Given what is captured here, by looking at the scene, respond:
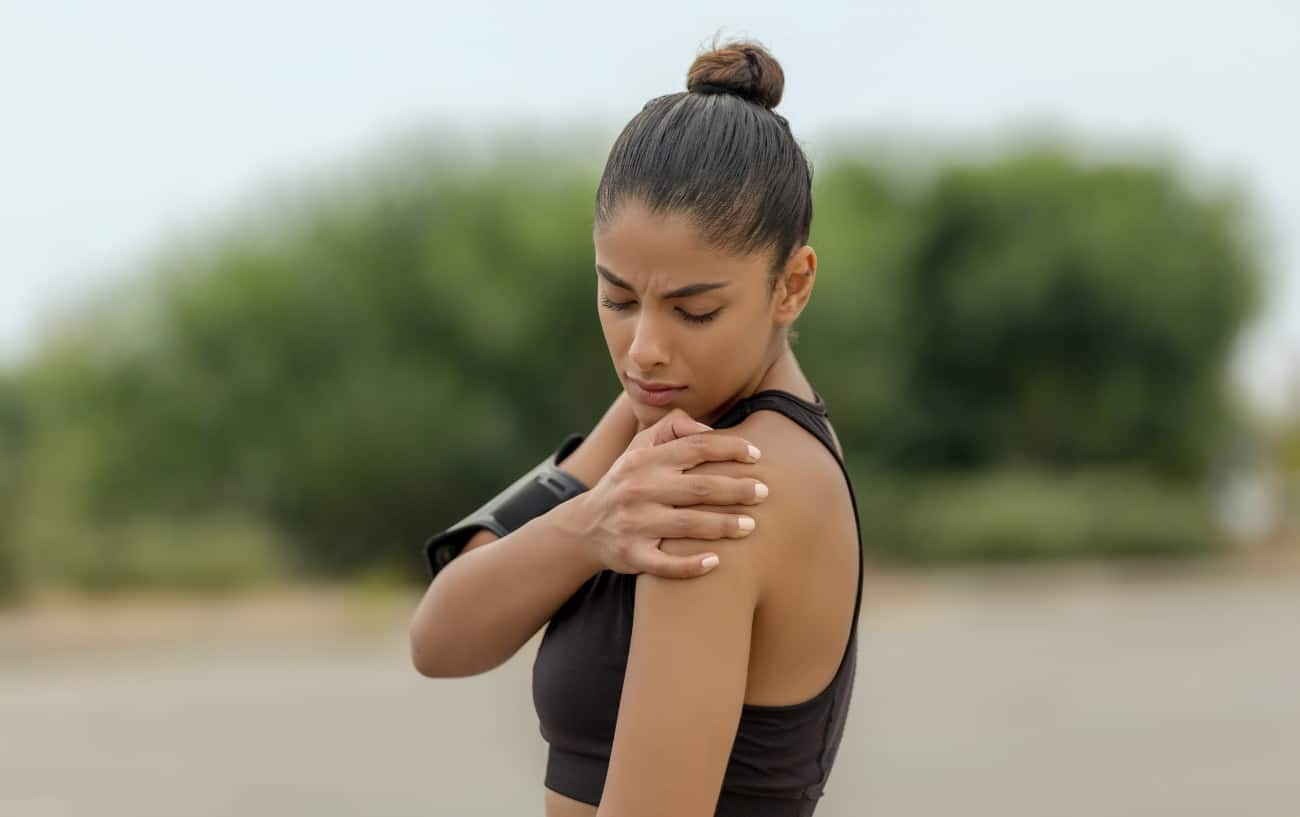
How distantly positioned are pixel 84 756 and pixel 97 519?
483 cm

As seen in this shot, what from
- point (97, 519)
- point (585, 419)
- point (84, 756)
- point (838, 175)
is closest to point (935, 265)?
point (838, 175)

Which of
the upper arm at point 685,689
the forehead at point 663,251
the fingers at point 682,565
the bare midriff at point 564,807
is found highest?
the forehead at point 663,251

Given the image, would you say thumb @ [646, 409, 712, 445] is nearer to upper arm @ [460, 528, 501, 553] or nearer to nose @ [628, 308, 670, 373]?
nose @ [628, 308, 670, 373]

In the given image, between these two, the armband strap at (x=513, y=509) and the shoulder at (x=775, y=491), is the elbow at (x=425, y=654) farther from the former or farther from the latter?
the shoulder at (x=775, y=491)

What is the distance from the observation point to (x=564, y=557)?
1713 mm

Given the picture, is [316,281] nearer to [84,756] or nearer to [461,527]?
[84,756]

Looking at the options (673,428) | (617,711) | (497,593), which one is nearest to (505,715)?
(497,593)

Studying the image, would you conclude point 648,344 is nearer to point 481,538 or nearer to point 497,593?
point 497,593

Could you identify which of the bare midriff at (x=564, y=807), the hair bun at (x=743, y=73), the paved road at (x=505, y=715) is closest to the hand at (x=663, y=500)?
the bare midriff at (x=564, y=807)

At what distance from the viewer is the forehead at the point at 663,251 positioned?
62.7 inches

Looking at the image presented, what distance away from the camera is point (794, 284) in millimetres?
1733

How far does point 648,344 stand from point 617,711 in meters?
0.40

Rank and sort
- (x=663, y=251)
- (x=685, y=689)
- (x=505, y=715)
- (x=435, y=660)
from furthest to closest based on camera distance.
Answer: (x=505, y=715) → (x=435, y=660) → (x=663, y=251) → (x=685, y=689)

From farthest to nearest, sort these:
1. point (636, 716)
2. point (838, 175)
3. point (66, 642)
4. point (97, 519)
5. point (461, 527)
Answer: point (838, 175) < point (97, 519) < point (66, 642) < point (461, 527) < point (636, 716)
